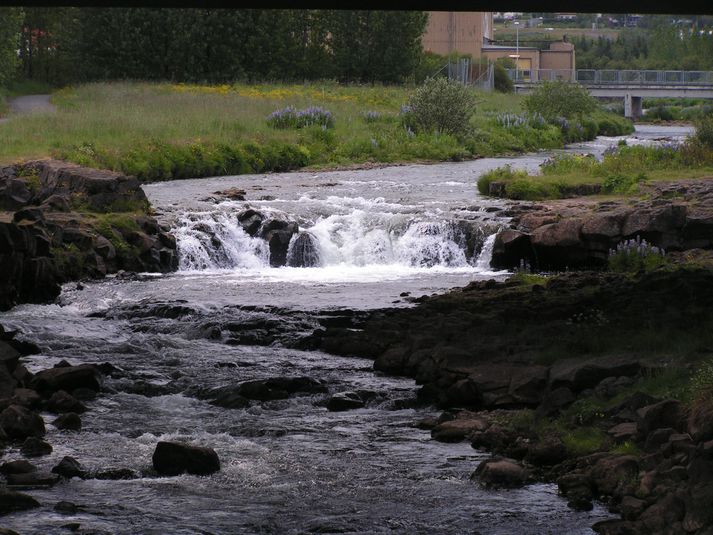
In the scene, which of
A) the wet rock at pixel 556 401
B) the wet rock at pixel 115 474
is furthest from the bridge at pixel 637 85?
the wet rock at pixel 115 474

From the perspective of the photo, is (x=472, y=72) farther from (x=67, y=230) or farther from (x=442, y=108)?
(x=67, y=230)

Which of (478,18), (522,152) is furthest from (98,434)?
(478,18)

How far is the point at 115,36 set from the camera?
70000 mm

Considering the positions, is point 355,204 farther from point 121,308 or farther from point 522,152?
point 522,152

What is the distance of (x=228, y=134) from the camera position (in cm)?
4131

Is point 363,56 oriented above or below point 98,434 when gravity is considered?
above

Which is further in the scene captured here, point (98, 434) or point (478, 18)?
point (478, 18)

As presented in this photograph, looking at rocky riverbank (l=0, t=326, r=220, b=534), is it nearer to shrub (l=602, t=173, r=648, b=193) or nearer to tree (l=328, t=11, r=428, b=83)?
shrub (l=602, t=173, r=648, b=193)

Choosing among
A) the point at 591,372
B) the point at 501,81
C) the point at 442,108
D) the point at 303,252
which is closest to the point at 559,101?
the point at 442,108

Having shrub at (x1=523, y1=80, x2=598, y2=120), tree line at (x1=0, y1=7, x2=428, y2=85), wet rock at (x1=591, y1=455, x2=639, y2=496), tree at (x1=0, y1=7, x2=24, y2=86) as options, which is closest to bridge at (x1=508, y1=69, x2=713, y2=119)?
tree line at (x1=0, y1=7, x2=428, y2=85)

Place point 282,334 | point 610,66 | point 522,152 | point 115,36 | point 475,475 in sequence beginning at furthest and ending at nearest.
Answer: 1. point 610,66
2. point 115,36
3. point 522,152
4. point 282,334
5. point 475,475

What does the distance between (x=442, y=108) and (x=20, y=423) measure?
36.6 m

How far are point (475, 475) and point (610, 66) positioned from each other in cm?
13909

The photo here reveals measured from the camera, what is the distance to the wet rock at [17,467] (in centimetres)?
1212
